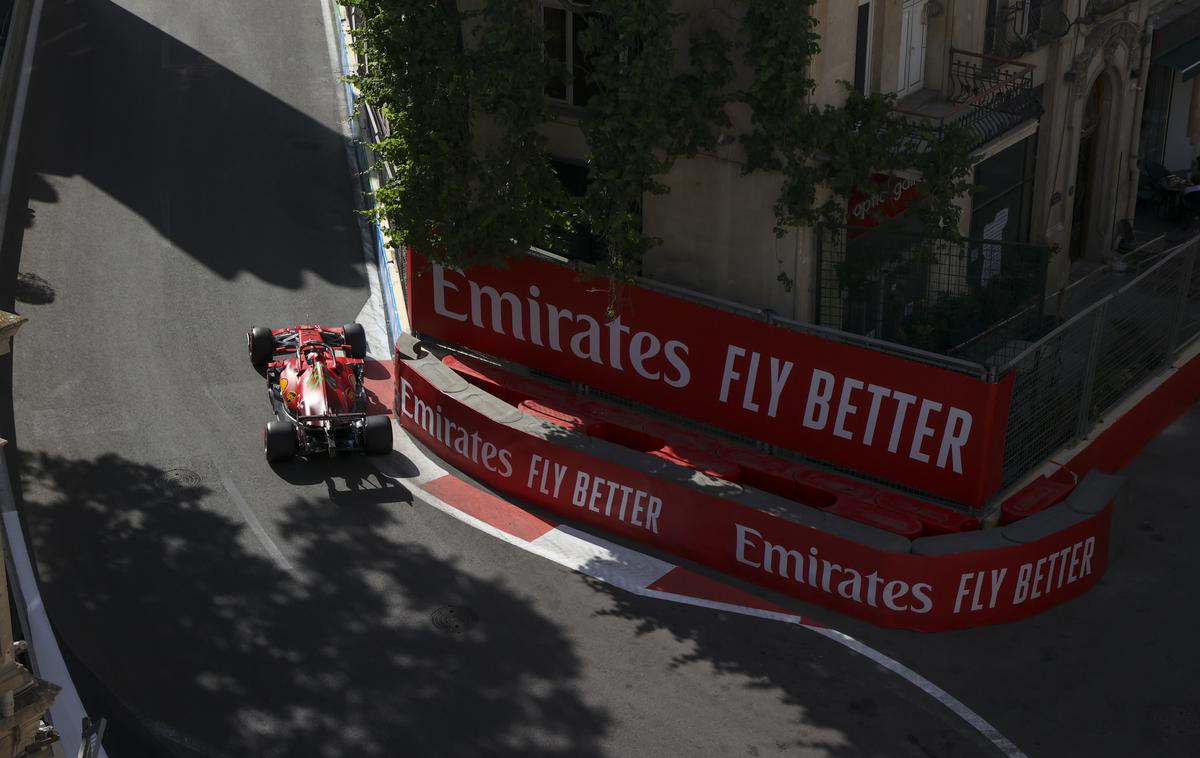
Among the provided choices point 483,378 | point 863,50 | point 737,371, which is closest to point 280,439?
point 483,378

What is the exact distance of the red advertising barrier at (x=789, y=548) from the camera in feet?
50.5

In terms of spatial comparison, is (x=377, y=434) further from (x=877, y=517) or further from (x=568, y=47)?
(x=877, y=517)

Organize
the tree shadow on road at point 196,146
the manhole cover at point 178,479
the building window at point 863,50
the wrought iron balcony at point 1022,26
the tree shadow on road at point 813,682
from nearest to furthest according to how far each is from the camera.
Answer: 1. the tree shadow on road at point 813,682
2. the manhole cover at point 178,479
3. the building window at point 863,50
4. the wrought iron balcony at point 1022,26
5. the tree shadow on road at point 196,146

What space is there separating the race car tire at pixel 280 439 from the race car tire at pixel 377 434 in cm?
97

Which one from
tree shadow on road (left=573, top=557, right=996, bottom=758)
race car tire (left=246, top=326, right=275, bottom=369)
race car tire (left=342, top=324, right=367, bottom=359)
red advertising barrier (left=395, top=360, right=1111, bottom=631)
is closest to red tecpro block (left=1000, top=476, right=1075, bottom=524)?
red advertising barrier (left=395, top=360, right=1111, bottom=631)

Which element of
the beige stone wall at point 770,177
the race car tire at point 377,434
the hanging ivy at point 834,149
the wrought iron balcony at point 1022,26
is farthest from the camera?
the wrought iron balcony at point 1022,26

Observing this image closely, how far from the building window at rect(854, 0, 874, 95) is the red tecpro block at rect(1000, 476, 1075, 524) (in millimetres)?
6081

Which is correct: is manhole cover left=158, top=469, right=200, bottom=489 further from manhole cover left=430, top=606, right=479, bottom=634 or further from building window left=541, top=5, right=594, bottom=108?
building window left=541, top=5, right=594, bottom=108

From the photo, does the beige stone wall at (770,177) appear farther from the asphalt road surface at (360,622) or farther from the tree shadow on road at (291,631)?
the tree shadow on road at (291,631)

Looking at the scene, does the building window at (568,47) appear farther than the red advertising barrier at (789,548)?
Yes

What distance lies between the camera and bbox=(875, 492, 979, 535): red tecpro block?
16.1 m

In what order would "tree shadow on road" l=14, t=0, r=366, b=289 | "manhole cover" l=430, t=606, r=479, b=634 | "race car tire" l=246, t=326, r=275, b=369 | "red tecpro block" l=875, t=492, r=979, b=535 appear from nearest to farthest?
1. "manhole cover" l=430, t=606, r=479, b=634
2. "red tecpro block" l=875, t=492, r=979, b=535
3. "race car tire" l=246, t=326, r=275, b=369
4. "tree shadow on road" l=14, t=0, r=366, b=289

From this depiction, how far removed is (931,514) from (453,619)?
19.1 feet

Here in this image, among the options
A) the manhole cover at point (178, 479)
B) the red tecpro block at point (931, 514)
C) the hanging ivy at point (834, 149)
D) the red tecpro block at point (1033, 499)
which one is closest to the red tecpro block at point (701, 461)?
the red tecpro block at point (931, 514)
